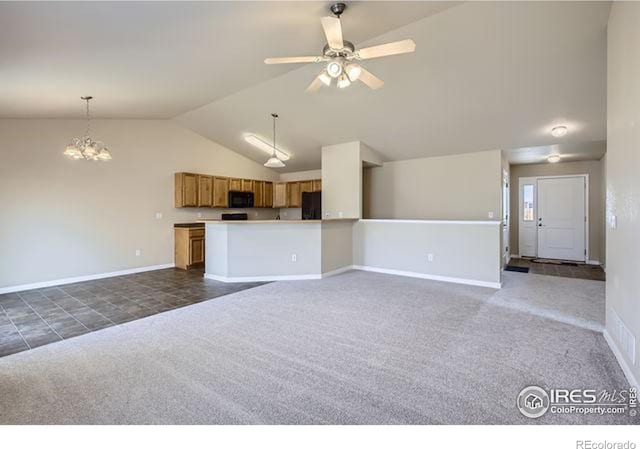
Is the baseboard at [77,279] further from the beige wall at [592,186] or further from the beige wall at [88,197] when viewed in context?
the beige wall at [592,186]

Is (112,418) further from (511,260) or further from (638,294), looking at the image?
(511,260)

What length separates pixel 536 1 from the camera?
286 cm

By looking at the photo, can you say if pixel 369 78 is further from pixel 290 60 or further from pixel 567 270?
pixel 567 270

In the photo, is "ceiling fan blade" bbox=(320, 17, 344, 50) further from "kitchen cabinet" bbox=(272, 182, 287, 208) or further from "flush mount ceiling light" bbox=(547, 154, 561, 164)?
"kitchen cabinet" bbox=(272, 182, 287, 208)

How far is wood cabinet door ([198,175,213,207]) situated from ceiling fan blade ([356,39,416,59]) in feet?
16.6

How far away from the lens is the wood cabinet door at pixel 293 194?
8438mm

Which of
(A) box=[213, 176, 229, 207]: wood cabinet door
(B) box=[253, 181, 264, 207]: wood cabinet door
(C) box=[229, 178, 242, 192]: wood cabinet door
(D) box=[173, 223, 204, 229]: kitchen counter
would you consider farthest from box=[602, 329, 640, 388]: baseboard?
(B) box=[253, 181, 264, 207]: wood cabinet door

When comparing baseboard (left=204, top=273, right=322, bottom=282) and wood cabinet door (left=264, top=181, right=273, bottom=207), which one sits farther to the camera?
wood cabinet door (left=264, top=181, right=273, bottom=207)

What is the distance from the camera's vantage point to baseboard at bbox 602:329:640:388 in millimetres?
1980

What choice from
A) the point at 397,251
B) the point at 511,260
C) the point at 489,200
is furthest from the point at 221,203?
the point at 511,260

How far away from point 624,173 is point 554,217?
19.4 feet

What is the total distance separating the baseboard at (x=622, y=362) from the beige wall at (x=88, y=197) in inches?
267

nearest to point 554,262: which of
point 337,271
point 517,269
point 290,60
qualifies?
point 517,269
